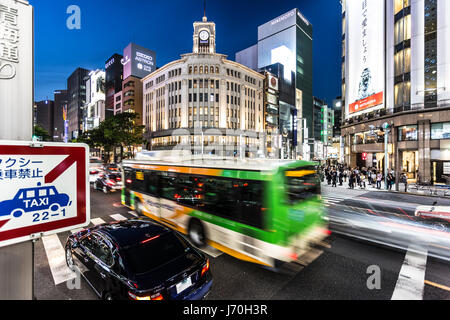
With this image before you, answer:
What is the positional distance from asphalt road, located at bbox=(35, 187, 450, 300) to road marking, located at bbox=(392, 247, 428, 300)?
0.18 feet

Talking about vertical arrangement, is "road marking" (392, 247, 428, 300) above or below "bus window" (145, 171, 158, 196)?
below

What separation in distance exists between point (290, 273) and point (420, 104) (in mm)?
32779

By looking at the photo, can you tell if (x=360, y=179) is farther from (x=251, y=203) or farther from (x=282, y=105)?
(x=282, y=105)

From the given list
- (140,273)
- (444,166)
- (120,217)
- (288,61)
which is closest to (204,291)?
(140,273)

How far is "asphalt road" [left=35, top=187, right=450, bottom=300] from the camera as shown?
15.0 feet

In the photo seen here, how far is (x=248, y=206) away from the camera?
18.9ft

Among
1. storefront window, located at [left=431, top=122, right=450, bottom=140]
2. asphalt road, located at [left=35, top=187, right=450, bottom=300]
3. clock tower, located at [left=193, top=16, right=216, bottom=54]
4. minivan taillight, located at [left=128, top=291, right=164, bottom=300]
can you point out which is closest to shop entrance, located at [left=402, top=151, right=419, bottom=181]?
storefront window, located at [left=431, top=122, right=450, bottom=140]

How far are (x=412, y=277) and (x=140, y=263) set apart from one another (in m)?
6.56

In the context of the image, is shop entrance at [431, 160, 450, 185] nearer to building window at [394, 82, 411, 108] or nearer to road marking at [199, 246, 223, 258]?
building window at [394, 82, 411, 108]

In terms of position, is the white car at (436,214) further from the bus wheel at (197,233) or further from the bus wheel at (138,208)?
the bus wheel at (138,208)

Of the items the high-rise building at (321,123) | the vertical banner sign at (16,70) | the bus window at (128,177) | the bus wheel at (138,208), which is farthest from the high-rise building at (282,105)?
the vertical banner sign at (16,70)

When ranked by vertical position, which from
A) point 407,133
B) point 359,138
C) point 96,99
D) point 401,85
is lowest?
point 407,133

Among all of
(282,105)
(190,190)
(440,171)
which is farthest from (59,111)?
(440,171)

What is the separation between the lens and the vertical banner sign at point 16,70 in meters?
1.42
